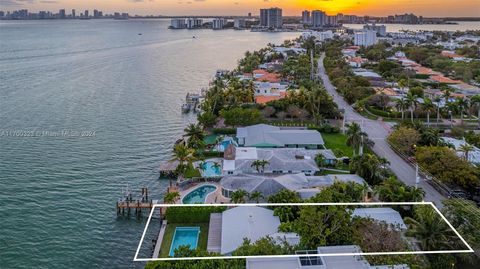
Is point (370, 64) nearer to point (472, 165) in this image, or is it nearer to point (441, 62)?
point (441, 62)

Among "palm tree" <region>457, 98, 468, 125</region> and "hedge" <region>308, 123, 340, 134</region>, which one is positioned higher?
"palm tree" <region>457, 98, 468, 125</region>

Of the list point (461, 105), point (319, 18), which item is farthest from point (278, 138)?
point (319, 18)

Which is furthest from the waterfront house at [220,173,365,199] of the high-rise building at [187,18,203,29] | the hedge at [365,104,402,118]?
the high-rise building at [187,18,203,29]

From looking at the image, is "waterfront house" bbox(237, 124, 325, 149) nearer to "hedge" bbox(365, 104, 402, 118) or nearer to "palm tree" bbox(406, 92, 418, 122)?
"palm tree" bbox(406, 92, 418, 122)

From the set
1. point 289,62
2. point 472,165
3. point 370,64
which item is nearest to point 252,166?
point 472,165

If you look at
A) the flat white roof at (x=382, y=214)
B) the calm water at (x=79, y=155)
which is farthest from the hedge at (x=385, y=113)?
the flat white roof at (x=382, y=214)

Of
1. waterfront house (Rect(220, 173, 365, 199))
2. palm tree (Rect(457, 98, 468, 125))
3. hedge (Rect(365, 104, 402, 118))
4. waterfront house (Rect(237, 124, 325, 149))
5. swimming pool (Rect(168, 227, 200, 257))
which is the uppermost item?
palm tree (Rect(457, 98, 468, 125))

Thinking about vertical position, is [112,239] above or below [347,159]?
below
